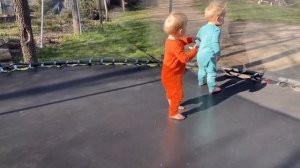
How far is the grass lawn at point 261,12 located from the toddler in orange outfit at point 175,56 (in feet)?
22.1

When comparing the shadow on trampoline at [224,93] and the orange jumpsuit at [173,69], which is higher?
the orange jumpsuit at [173,69]

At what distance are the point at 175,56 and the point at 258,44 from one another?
4.62 meters

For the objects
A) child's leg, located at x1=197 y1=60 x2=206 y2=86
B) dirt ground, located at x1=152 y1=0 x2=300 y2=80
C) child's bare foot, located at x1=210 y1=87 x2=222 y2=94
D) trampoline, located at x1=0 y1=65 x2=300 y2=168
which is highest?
child's leg, located at x1=197 y1=60 x2=206 y2=86

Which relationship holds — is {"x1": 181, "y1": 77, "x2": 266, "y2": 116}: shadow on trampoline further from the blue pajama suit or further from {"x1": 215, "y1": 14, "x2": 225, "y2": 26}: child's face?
{"x1": 215, "y1": 14, "x2": 225, "y2": 26}: child's face

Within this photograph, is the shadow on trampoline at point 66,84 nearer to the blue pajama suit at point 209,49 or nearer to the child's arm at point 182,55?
the blue pajama suit at point 209,49

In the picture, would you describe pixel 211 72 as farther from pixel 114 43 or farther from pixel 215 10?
pixel 114 43

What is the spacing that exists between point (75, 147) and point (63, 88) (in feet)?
3.79

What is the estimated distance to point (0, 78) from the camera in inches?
137

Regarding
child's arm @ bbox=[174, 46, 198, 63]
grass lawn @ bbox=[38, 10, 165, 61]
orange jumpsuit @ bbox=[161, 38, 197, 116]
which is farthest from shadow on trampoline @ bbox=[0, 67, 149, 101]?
grass lawn @ bbox=[38, 10, 165, 61]

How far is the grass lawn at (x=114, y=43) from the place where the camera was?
19.3 feet

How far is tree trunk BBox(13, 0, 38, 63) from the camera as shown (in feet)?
15.5

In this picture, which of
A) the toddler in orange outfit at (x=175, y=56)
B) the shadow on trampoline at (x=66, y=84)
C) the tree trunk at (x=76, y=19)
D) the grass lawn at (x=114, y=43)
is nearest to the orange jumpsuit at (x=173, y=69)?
the toddler in orange outfit at (x=175, y=56)

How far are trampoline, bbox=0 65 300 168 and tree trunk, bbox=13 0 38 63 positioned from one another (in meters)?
1.67

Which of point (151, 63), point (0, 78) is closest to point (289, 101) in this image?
point (151, 63)
